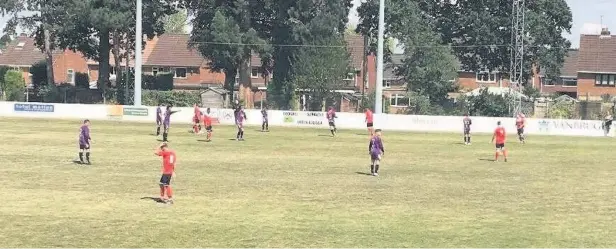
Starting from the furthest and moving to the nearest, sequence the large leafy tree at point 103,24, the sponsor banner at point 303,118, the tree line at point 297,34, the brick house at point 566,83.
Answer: the brick house at point 566,83 → the tree line at point 297,34 → the large leafy tree at point 103,24 → the sponsor banner at point 303,118

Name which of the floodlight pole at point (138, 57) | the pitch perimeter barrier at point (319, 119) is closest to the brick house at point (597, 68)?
the pitch perimeter barrier at point (319, 119)

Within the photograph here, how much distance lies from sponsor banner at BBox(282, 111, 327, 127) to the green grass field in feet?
78.0

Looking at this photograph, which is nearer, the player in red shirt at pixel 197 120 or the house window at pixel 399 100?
the player in red shirt at pixel 197 120

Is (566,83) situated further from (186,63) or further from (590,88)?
(186,63)

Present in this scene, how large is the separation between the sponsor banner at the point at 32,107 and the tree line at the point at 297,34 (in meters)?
11.8

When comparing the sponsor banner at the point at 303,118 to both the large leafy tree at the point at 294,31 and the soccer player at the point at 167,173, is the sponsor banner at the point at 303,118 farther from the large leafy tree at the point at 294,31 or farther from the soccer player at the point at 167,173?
the soccer player at the point at 167,173

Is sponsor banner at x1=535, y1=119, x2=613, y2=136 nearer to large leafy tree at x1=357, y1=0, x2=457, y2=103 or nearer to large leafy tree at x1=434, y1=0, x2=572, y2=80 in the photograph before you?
large leafy tree at x1=357, y1=0, x2=457, y2=103

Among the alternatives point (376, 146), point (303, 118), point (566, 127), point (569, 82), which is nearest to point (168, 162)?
point (376, 146)

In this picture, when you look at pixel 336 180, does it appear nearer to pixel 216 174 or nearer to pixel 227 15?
pixel 216 174

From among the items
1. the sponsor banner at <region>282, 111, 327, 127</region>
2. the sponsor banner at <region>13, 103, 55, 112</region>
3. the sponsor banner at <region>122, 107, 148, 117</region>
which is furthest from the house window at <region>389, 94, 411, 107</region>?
the sponsor banner at <region>13, 103, 55, 112</region>

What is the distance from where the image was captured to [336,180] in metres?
26.2

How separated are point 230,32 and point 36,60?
174ft

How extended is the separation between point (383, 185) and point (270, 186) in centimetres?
384

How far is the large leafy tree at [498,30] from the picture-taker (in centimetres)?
8700
